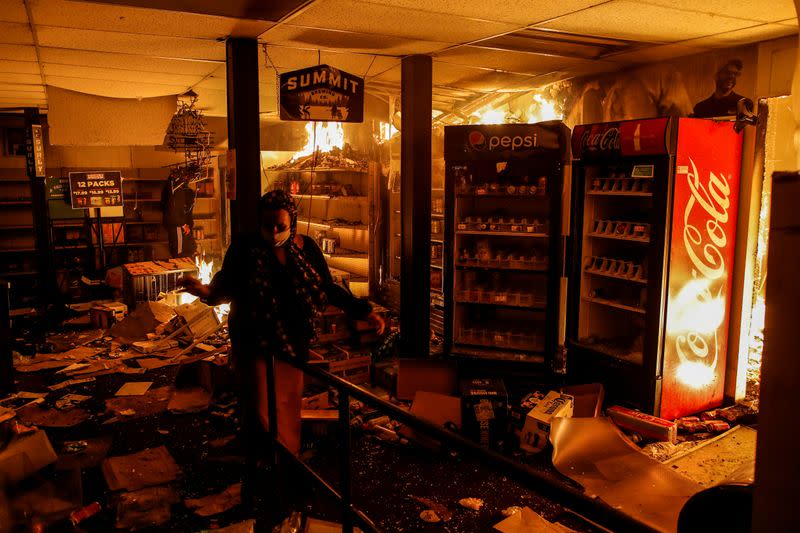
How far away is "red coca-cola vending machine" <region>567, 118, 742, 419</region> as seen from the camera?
476 centimetres

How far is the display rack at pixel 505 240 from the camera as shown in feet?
18.1

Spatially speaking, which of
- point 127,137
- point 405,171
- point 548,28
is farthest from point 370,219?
point 548,28

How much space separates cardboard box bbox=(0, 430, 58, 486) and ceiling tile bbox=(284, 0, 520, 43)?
11.2 ft

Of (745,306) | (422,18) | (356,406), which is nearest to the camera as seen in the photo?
(422,18)

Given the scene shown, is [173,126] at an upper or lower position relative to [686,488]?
upper

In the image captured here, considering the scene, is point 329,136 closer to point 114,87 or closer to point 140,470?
point 114,87

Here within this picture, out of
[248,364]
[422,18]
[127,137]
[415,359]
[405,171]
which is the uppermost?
[422,18]

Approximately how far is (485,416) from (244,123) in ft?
10.2

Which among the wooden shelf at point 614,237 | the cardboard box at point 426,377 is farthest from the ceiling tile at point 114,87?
the wooden shelf at point 614,237

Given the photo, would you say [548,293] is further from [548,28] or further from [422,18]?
[422,18]

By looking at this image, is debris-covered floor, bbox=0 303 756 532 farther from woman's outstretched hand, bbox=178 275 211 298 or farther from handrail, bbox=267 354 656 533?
woman's outstretched hand, bbox=178 275 211 298

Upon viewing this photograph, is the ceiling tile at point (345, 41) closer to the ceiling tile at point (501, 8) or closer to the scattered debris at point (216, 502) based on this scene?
the ceiling tile at point (501, 8)

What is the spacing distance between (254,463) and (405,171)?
3.17 metres

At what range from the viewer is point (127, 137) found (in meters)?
7.70
